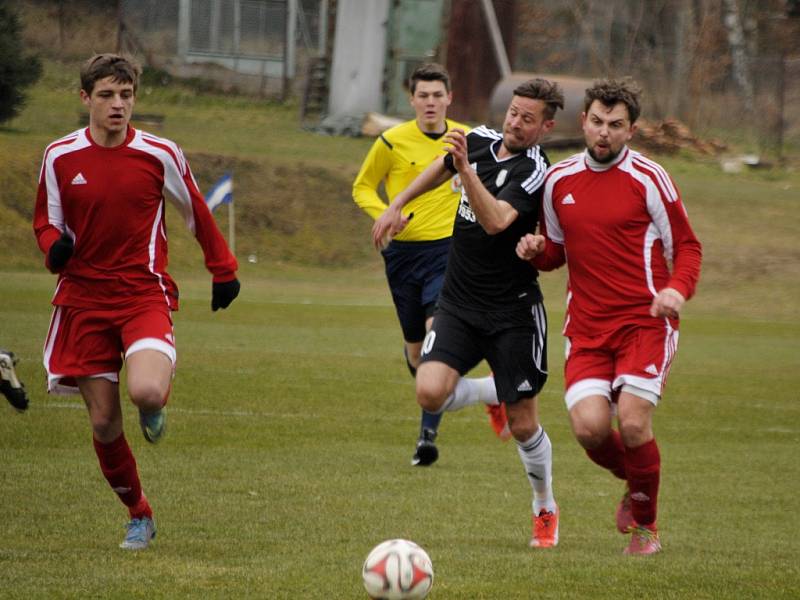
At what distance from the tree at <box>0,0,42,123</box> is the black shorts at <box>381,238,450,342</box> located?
21.2 meters

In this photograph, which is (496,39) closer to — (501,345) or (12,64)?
(12,64)

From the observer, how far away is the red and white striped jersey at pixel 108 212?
6.53 metres

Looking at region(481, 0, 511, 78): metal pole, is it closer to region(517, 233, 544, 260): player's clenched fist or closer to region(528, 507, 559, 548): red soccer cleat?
region(528, 507, 559, 548): red soccer cleat

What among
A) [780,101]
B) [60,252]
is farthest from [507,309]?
[780,101]

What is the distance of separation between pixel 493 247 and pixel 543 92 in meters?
0.87

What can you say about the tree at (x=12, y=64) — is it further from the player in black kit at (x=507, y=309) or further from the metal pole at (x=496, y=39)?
the player in black kit at (x=507, y=309)

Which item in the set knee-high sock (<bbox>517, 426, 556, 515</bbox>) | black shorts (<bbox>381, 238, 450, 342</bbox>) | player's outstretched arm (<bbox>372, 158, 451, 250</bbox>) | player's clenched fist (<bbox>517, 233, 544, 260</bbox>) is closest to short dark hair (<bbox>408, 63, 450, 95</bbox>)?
black shorts (<bbox>381, 238, 450, 342</bbox>)

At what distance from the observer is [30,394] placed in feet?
38.9

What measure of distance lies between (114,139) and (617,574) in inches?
124

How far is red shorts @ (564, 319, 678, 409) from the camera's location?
6.62m

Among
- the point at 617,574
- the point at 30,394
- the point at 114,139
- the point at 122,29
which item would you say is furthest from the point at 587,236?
the point at 122,29

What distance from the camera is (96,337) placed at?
658cm

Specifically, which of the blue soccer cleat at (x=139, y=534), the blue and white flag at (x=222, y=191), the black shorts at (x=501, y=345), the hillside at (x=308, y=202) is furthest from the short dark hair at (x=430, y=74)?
the blue and white flag at (x=222, y=191)

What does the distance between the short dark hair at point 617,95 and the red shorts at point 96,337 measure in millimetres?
2370
